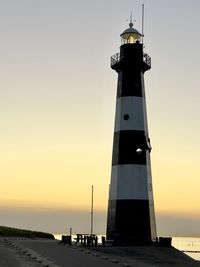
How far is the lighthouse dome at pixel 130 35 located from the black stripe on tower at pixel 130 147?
931cm

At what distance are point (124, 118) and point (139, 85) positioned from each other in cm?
352

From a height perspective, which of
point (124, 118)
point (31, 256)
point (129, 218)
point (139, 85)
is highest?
point (139, 85)

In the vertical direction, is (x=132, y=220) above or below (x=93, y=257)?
above

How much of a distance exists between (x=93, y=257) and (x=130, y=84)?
2058cm

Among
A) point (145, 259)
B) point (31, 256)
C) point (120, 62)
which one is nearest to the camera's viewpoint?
point (31, 256)

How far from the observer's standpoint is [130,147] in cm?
4825

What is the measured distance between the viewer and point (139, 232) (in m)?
47.6

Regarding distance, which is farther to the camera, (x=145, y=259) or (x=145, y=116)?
(x=145, y=116)

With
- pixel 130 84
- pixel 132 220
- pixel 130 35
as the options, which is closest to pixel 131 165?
pixel 132 220

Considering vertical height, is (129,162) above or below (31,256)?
above

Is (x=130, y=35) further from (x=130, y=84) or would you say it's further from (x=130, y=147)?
(x=130, y=147)

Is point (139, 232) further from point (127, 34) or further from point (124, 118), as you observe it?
point (127, 34)

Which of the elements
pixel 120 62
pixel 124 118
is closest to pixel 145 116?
pixel 124 118

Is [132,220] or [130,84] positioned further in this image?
[130,84]
